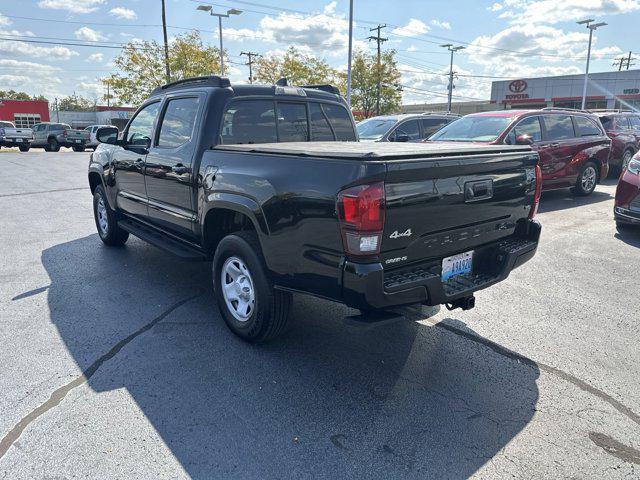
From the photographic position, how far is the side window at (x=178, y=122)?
4.37 m

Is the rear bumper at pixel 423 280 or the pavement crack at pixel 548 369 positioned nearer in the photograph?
the rear bumper at pixel 423 280

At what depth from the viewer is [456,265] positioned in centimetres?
326

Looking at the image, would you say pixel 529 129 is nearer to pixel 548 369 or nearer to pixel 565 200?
pixel 565 200

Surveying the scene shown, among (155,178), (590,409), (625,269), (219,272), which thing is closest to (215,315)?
(219,272)

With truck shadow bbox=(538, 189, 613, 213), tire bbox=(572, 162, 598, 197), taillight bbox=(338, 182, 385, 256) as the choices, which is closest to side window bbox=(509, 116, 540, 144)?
truck shadow bbox=(538, 189, 613, 213)

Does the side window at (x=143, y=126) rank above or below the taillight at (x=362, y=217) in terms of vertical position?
above

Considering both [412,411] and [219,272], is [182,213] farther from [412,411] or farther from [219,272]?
[412,411]

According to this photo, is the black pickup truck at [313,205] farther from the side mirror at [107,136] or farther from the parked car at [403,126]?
the parked car at [403,126]

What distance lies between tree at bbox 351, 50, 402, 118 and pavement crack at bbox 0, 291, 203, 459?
43.8 meters

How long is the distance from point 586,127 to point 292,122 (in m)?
8.29

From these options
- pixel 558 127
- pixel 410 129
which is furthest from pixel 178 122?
pixel 558 127

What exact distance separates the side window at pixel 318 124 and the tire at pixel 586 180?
727 centimetres

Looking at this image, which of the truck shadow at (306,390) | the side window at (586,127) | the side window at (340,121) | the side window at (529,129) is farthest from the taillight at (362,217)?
the side window at (586,127)

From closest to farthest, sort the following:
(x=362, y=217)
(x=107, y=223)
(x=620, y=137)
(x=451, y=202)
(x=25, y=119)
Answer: (x=362, y=217)
(x=451, y=202)
(x=107, y=223)
(x=620, y=137)
(x=25, y=119)
